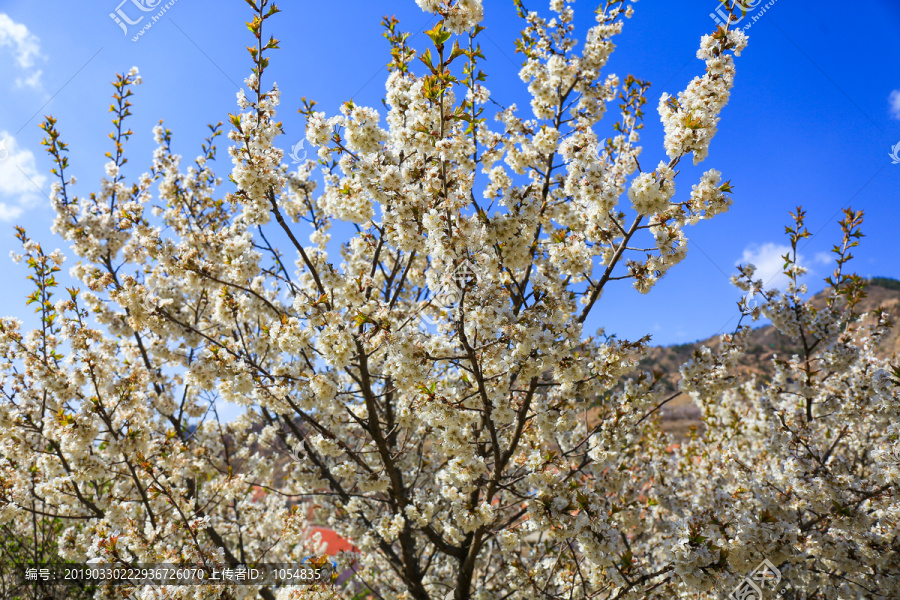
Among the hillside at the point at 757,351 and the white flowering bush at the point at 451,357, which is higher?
the hillside at the point at 757,351

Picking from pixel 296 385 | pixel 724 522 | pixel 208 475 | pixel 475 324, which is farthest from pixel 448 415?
pixel 208 475

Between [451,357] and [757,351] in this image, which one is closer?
[451,357]

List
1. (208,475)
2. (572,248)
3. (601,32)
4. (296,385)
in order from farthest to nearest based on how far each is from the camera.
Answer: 1. (208,475)
2. (601,32)
3. (296,385)
4. (572,248)

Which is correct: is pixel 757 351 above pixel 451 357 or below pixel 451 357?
above

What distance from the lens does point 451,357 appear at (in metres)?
3.30

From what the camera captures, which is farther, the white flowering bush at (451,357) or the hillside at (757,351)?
the hillside at (757,351)

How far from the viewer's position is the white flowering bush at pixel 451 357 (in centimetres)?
339

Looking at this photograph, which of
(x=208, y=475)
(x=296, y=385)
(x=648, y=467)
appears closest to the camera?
(x=296, y=385)

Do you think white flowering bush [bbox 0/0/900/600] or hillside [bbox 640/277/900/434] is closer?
white flowering bush [bbox 0/0/900/600]

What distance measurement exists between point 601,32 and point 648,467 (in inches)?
233

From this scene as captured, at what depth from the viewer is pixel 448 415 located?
3387 mm

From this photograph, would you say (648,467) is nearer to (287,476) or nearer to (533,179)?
(533,179)

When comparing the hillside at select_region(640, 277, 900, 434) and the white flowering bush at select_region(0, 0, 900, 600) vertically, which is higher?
the hillside at select_region(640, 277, 900, 434)

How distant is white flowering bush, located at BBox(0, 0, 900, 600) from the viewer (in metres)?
3.39
